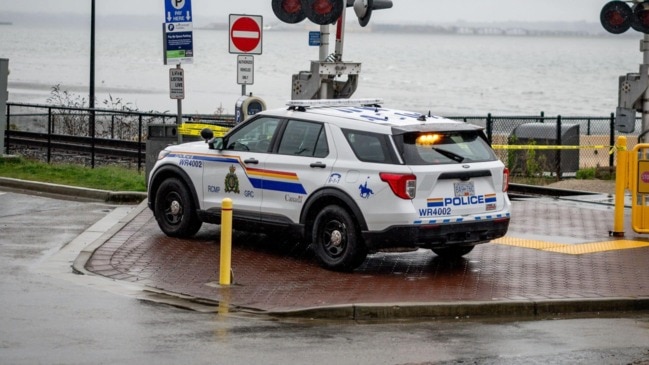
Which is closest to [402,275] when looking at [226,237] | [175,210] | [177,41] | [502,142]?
[226,237]

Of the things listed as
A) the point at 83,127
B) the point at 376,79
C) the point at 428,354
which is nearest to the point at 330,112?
the point at 428,354

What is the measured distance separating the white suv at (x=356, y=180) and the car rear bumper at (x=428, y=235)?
10mm

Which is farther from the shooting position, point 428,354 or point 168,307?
point 168,307

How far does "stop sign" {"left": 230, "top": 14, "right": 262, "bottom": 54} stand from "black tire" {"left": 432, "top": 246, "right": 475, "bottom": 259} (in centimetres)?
633

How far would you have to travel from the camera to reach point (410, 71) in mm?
161125

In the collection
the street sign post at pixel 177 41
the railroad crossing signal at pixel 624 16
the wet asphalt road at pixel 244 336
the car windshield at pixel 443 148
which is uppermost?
the railroad crossing signal at pixel 624 16

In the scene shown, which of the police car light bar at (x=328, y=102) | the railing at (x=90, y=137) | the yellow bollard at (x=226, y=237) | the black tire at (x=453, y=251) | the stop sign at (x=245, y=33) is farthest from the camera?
the railing at (x=90, y=137)

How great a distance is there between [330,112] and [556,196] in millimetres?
8528

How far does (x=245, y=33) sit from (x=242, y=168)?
5.56m

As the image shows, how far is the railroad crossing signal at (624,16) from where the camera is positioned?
19984 mm

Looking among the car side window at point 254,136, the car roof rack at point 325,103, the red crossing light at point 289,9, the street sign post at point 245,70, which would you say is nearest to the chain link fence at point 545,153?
the street sign post at point 245,70

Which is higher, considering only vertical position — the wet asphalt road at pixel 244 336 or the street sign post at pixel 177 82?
the street sign post at pixel 177 82

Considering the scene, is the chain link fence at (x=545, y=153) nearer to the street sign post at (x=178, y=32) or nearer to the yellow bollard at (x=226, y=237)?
the street sign post at (x=178, y=32)

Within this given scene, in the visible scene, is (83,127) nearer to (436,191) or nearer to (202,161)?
(202,161)
